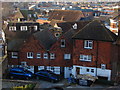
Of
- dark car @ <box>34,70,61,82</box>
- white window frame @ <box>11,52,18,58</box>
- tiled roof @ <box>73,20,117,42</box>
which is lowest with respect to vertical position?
dark car @ <box>34,70,61,82</box>

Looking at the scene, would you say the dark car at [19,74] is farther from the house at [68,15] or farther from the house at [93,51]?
the house at [68,15]

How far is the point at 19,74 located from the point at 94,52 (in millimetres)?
8009

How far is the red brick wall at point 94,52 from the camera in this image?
23938 millimetres

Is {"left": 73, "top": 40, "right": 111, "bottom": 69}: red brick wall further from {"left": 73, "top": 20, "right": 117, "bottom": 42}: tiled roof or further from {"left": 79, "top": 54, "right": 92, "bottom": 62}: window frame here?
{"left": 73, "top": 20, "right": 117, "bottom": 42}: tiled roof

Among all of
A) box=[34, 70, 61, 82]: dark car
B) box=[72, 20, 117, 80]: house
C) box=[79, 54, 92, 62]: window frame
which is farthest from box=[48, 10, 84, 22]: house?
box=[34, 70, 61, 82]: dark car

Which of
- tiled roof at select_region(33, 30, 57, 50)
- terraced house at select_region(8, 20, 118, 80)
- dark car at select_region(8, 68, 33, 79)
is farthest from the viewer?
tiled roof at select_region(33, 30, 57, 50)

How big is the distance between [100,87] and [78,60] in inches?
173

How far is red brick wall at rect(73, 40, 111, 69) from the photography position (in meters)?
23.9

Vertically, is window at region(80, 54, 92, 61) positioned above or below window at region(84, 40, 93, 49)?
below

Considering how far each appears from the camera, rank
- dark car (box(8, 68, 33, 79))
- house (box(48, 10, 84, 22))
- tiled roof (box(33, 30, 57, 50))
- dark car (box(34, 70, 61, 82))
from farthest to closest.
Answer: house (box(48, 10, 84, 22))
tiled roof (box(33, 30, 57, 50))
dark car (box(8, 68, 33, 79))
dark car (box(34, 70, 61, 82))

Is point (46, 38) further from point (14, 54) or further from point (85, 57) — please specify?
point (85, 57)

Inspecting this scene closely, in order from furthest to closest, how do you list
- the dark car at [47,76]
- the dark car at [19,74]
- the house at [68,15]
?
the house at [68,15] < the dark car at [19,74] < the dark car at [47,76]

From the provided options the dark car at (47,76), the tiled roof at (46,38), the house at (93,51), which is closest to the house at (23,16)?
the tiled roof at (46,38)

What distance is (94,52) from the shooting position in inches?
960
